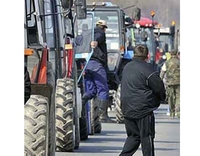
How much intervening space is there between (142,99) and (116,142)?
5.49 m

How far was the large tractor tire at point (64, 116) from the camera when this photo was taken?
41.9 feet

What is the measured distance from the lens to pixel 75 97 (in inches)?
542

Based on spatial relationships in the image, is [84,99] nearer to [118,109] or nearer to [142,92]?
[118,109]

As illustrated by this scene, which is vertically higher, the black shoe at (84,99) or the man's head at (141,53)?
the man's head at (141,53)

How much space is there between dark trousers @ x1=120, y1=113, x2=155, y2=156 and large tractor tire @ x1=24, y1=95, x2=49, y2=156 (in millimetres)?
1401

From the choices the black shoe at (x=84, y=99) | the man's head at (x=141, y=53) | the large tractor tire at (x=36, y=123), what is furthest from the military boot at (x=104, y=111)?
the large tractor tire at (x=36, y=123)

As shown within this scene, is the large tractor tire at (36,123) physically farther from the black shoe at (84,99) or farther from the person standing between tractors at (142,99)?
the black shoe at (84,99)

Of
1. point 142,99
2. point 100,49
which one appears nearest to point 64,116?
point 142,99

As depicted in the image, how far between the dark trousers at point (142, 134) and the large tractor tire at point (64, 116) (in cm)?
193

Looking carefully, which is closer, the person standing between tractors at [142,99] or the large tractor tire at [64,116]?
the person standing between tractors at [142,99]

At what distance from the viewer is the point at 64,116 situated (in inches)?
504

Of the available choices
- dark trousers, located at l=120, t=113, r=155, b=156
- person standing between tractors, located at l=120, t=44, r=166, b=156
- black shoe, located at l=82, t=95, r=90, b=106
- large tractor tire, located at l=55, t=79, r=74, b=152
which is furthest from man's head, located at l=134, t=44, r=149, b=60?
black shoe, located at l=82, t=95, r=90, b=106

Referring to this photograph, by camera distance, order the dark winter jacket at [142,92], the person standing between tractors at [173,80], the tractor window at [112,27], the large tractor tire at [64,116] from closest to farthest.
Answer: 1. the dark winter jacket at [142,92]
2. the large tractor tire at [64,116]
3. the person standing between tractors at [173,80]
4. the tractor window at [112,27]
